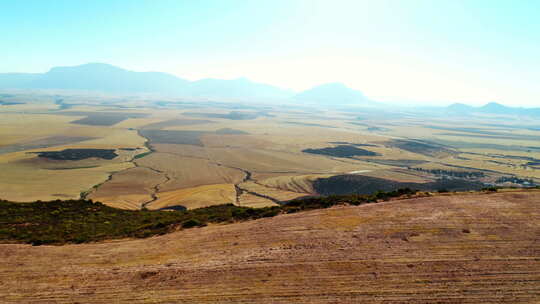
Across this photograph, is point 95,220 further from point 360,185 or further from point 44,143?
point 44,143

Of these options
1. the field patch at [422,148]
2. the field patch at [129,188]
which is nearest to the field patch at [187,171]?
the field patch at [129,188]

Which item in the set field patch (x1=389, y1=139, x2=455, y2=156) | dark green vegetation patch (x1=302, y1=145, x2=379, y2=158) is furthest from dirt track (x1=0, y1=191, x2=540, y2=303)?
field patch (x1=389, y1=139, x2=455, y2=156)

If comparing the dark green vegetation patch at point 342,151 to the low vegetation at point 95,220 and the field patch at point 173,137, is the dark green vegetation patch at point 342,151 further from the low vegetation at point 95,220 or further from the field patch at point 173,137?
the low vegetation at point 95,220

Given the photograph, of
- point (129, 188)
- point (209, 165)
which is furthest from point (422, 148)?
point (129, 188)

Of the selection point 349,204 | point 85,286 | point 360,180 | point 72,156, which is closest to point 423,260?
point 349,204

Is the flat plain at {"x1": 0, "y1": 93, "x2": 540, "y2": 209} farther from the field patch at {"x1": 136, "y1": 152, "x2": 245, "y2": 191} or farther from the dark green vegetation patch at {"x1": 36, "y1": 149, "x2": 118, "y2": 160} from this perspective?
the dark green vegetation patch at {"x1": 36, "y1": 149, "x2": 118, "y2": 160}

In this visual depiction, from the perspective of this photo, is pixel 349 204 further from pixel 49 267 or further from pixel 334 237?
pixel 49 267
